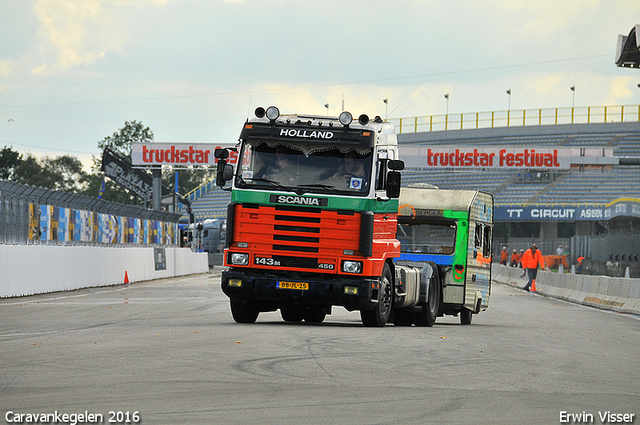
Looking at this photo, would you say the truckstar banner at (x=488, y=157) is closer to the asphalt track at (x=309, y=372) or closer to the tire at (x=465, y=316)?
the tire at (x=465, y=316)

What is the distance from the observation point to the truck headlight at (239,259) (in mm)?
14562

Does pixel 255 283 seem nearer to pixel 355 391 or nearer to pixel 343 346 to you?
pixel 343 346

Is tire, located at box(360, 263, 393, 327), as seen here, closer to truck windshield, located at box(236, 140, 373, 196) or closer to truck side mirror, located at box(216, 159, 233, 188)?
truck windshield, located at box(236, 140, 373, 196)

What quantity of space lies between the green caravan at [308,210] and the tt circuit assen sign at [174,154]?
136 feet

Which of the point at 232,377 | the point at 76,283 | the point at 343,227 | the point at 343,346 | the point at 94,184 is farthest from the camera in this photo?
the point at 94,184

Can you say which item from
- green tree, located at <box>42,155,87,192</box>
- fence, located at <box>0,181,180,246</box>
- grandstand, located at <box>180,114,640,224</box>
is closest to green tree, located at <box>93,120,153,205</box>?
green tree, located at <box>42,155,87,192</box>

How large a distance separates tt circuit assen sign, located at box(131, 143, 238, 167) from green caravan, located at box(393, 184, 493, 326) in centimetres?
3760

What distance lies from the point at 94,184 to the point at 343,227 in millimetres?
114483

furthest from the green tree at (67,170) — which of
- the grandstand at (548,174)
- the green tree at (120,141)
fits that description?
the grandstand at (548,174)

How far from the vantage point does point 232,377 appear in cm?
872

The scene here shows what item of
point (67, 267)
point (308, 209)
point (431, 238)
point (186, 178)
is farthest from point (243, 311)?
point (186, 178)

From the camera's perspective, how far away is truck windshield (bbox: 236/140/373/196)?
14.2m

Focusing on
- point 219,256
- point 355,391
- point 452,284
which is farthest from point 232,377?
point 219,256

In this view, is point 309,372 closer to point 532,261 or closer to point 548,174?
point 532,261
